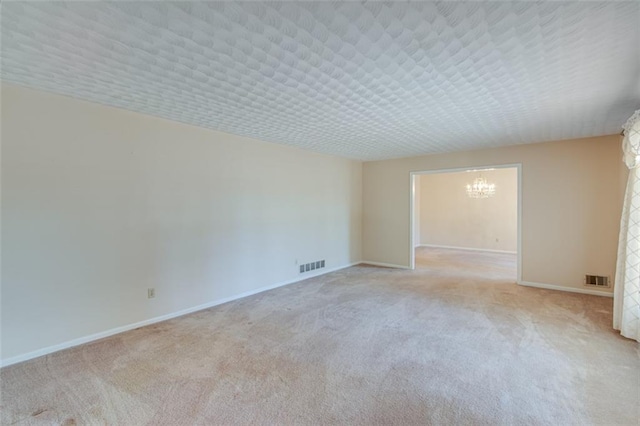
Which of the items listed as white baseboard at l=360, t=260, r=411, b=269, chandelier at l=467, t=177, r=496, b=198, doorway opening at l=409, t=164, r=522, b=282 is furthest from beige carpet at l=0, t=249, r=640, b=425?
chandelier at l=467, t=177, r=496, b=198

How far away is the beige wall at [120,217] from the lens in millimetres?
2643

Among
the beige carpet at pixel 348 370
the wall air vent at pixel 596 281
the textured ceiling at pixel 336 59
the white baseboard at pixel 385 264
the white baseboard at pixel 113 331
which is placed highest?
the textured ceiling at pixel 336 59

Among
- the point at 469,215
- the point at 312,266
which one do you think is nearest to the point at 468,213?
the point at 469,215

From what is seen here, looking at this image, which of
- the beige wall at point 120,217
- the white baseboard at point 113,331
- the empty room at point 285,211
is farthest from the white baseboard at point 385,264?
the white baseboard at point 113,331

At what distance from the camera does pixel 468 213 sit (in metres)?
9.34

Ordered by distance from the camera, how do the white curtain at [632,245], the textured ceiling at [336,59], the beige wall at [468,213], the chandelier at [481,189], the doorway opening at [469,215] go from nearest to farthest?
the textured ceiling at [336,59]
the white curtain at [632,245]
the chandelier at [481,189]
the doorway opening at [469,215]
the beige wall at [468,213]

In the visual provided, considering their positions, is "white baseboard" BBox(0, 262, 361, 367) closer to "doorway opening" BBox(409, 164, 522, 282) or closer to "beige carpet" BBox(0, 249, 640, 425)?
"beige carpet" BBox(0, 249, 640, 425)

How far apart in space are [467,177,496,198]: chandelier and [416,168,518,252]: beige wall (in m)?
0.40

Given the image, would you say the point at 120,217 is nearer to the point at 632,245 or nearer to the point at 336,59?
the point at 336,59

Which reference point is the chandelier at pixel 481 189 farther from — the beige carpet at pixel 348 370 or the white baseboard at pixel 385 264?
the beige carpet at pixel 348 370

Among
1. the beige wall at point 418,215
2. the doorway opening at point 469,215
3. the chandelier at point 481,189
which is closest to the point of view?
the chandelier at point 481,189

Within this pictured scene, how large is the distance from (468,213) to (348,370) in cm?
830

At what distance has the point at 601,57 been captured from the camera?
6.71ft

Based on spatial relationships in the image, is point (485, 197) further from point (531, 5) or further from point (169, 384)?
point (169, 384)
